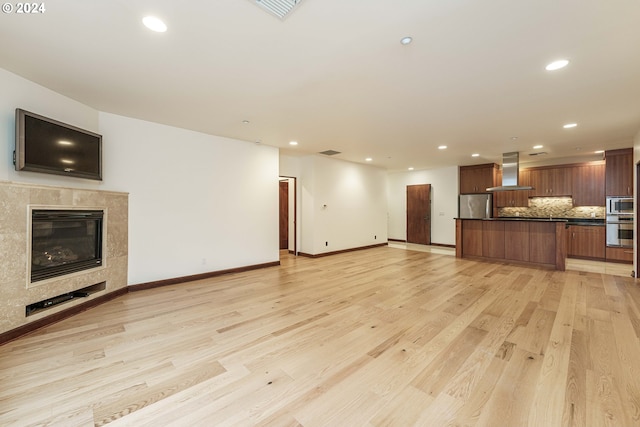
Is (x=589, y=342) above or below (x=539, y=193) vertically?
below

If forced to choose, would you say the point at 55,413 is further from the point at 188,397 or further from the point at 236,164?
the point at 236,164

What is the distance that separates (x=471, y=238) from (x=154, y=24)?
7.30 meters

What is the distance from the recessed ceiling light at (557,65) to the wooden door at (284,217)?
21.2 ft

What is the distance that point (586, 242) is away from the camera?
6.56 m

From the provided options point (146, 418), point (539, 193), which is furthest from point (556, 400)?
point (539, 193)

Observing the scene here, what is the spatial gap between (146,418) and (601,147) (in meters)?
8.83

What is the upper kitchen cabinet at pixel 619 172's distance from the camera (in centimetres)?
586

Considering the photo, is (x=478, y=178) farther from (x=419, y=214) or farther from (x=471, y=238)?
(x=471, y=238)

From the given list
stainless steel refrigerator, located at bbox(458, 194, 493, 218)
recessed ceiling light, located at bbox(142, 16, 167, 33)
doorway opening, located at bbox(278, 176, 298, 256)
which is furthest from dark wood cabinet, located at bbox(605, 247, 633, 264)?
recessed ceiling light, located at bbox(142, 16, 167, 33)

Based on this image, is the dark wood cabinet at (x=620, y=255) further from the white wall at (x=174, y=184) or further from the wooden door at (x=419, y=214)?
the white wall at (x=174, y=184)

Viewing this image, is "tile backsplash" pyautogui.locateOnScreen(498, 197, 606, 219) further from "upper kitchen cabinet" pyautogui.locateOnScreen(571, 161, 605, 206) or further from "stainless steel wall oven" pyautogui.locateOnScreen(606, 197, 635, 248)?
"stainless steel wall oven" pyautogui.locateOnScreen(606, 197, 635, 248)

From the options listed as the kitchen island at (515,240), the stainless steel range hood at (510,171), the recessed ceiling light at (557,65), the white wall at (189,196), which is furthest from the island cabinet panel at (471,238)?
the white wall at (189,196)

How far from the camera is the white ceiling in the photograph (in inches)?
74.8

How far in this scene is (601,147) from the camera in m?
5.80
